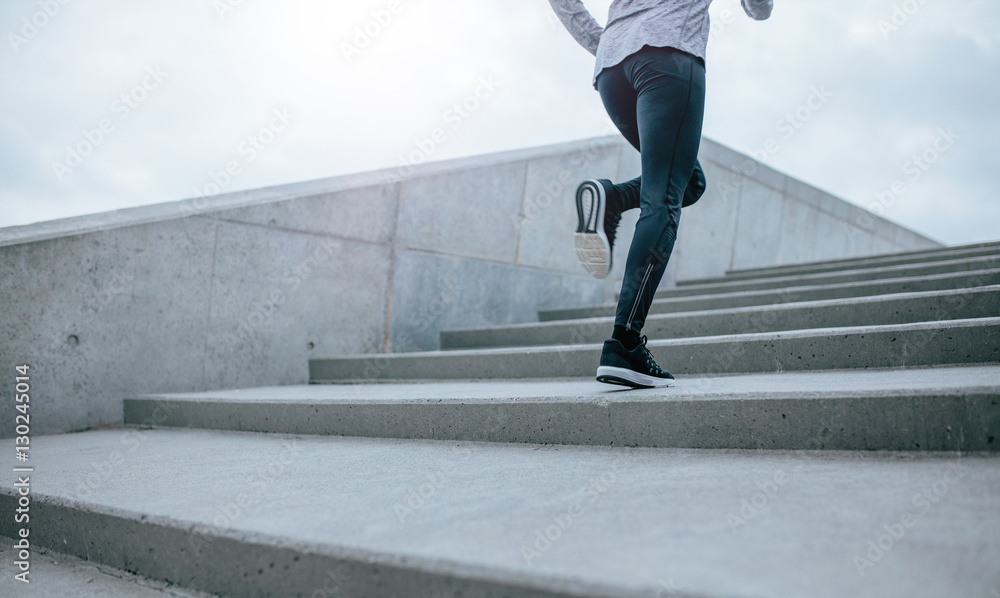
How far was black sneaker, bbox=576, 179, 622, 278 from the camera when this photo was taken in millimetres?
2242

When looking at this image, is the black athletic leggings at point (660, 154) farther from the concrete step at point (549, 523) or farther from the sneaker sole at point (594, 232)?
the concrete step at point (549, 523)

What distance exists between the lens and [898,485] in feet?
4.42

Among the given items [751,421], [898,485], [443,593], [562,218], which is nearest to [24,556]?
[443,593]

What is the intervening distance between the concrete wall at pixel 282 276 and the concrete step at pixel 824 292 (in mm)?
1062

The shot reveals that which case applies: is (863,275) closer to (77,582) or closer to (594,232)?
(594,232)

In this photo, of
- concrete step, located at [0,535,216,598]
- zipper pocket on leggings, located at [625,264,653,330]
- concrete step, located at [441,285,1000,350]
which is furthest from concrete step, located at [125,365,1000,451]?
concrete step, located at [0,535,216,598]

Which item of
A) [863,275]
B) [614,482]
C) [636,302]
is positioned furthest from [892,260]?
[614,482]

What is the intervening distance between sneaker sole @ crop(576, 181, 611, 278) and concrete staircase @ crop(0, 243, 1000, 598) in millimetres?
491

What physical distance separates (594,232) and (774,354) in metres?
0.89

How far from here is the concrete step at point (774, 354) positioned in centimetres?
211

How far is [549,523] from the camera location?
1.35 metres

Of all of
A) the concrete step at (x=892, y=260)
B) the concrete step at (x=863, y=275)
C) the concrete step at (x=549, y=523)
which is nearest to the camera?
the concrete step at (x=549, y=523)

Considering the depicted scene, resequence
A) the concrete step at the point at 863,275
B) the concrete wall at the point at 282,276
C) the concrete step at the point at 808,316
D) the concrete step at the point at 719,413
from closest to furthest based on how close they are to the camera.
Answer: the concrete step at the point at 719,413
the concrete step at the point at 808,316
the concrete wall at the point at 282,276
the concrete step at the point at 863,275

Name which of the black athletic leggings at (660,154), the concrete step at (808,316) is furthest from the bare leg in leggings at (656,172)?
the concrete step at (808,316)
